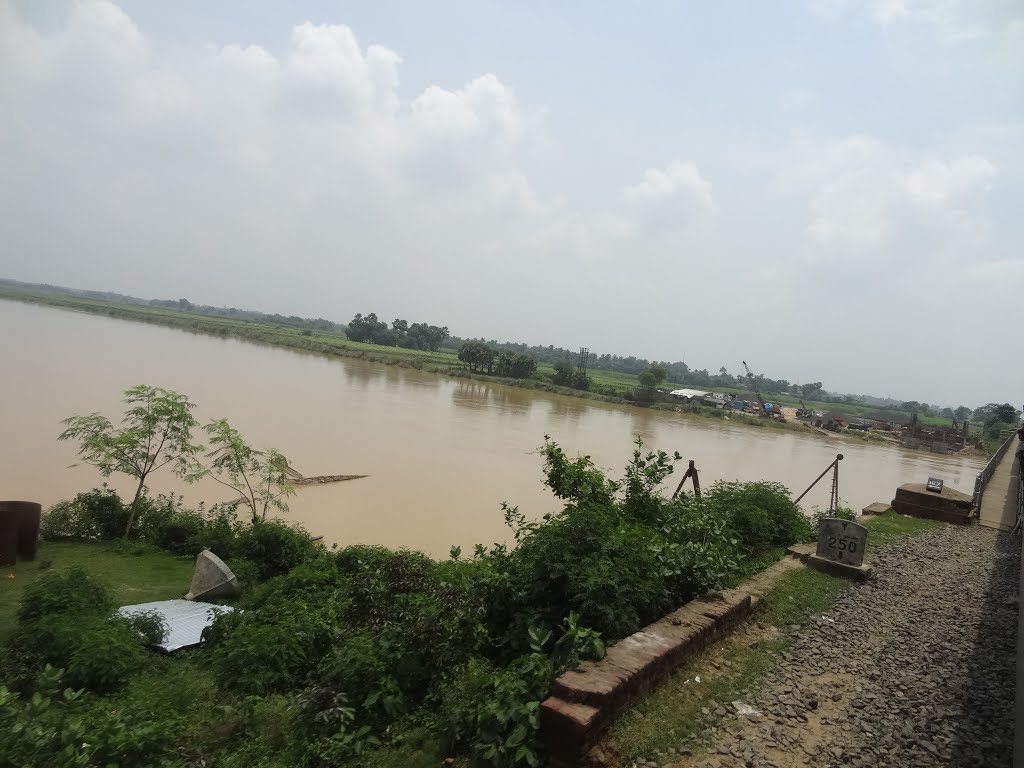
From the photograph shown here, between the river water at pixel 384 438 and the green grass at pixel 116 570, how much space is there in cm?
329

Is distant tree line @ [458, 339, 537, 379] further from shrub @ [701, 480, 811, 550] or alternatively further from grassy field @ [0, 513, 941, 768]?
grassy field @ [0, 513, 941, 768]

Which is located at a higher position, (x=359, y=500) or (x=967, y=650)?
(x=967, y=650)

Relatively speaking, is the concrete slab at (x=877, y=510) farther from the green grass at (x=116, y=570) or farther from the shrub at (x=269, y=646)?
the green grass at (x=116, y=570)

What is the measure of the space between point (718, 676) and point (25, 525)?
7.79 meters

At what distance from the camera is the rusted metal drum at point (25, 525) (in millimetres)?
6816

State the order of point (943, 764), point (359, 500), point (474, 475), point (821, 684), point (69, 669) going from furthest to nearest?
point (474, 475) < point (359, 500) < point (69, 669) < point (821, 684) < point (943, 764)

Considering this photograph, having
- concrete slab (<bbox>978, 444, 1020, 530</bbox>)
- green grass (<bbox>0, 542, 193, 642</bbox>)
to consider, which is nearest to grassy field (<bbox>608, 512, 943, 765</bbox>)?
green grass (<bbox>0, 542, 193, 642</bbox>)

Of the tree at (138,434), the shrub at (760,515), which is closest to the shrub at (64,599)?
the tree at (138,434)

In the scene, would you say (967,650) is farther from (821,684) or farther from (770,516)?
(770,516)

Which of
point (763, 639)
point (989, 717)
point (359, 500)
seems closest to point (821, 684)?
point (763, 639)

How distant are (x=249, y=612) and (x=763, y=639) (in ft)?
14.0

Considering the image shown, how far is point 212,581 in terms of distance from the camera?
6.40 meters

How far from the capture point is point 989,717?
3.50 m

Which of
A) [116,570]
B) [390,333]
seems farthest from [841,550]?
[390,333]
